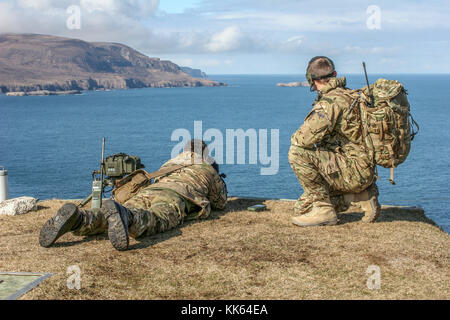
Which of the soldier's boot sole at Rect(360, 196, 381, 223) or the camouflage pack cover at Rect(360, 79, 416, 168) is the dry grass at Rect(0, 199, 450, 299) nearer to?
the soldier's boot sole at Rect(360, 196, 381, 223)

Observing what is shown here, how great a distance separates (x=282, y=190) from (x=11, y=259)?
115 feet

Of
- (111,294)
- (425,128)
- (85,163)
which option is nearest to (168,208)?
(111,294)

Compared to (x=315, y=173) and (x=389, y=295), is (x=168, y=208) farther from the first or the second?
(x=389, y=295)

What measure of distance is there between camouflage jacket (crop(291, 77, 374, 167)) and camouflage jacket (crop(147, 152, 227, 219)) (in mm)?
2142

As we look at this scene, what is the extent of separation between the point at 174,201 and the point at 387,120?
3898mm

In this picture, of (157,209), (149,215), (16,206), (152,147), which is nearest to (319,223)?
(157,209)

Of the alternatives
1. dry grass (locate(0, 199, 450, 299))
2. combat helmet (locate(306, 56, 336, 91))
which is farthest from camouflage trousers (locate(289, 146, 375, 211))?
combat helmet (locate(306, 56, 336, 91))

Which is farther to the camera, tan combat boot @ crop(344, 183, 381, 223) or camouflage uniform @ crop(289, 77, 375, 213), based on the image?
tan combat boot @ crop(344, 183, 381, 223)

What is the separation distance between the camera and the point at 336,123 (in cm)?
927

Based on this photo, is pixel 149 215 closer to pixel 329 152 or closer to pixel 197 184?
pixel 197 184

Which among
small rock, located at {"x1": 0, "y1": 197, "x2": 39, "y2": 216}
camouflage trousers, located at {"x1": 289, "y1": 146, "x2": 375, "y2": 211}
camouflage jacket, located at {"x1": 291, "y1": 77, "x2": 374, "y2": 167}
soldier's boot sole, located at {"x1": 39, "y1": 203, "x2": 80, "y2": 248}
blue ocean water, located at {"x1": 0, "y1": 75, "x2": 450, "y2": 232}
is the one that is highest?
camouflage jacket, located at {"x1": 291, "y1": 77, "x2": 374, "y2": 167}

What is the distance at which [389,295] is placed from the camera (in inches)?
250

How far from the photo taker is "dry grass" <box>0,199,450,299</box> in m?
6.52

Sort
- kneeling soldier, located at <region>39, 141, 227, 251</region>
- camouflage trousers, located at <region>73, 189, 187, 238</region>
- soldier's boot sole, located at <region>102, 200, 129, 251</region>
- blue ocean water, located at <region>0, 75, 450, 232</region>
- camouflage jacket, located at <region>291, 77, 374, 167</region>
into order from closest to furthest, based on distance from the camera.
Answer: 1. soldier's boot sole, located at <region>102, 200, 129, 251</region>
2. kneeling soldier, located at <region>39, 141, 227, 251</region>
3. camouflage trousers, located at <region>73, 189, 187, 238</region>
4. camouflage jacket, located at <region>291, 77, 374, 167</region>
5. blue ocean water, located at <region>0, 75, 450, 232</region>
